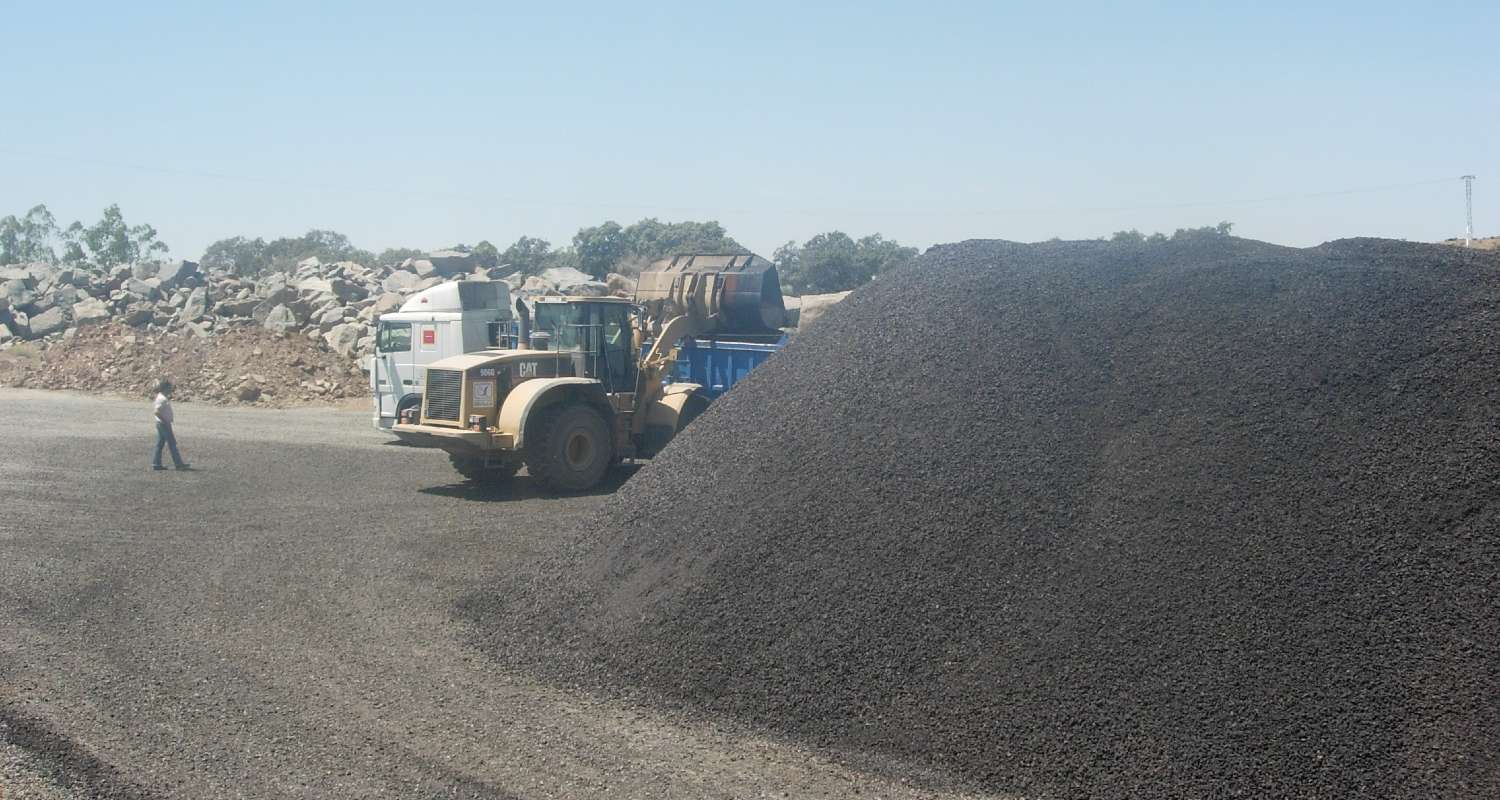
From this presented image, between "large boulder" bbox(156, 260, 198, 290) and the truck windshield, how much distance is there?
23620 millimetres

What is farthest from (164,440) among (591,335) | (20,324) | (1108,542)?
(20,324)

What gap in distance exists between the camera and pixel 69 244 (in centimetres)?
6612

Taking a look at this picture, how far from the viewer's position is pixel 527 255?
170ft

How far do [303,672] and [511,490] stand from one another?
8.13 metres

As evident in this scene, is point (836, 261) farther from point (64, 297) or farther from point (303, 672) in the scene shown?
point (303, 672)

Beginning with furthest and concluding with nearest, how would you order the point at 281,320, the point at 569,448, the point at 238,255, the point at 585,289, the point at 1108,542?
the point at 238,255, the point at 281,320, the point at 585,289, the point at 569,448, the point at 1108,542

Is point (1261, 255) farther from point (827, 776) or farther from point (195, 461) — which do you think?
point (195, 461)

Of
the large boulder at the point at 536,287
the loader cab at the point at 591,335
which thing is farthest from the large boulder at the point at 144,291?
the loader cab at the point at 591,335

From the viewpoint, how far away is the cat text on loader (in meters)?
15.2

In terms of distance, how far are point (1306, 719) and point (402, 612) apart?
657 centimetres

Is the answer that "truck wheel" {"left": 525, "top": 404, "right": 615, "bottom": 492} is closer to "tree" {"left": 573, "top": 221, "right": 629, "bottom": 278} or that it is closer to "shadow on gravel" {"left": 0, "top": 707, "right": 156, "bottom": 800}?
"shadow on gravel" {"left": 0, "top": 707, "right": 156, "bottom": 800}

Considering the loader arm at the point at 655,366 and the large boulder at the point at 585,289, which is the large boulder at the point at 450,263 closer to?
the large boulder at the point at 585,289

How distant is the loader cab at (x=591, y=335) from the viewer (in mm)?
16234

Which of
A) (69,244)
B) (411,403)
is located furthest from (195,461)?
(69,244)
